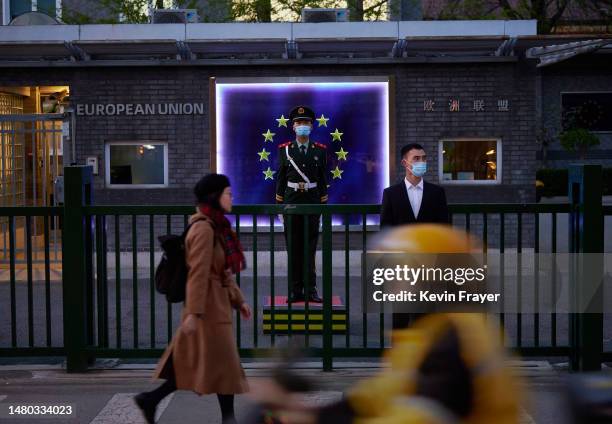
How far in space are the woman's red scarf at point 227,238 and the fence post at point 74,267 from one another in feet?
7.41

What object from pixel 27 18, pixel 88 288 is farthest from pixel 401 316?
pixel 27 18

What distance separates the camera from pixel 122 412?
7332 mm

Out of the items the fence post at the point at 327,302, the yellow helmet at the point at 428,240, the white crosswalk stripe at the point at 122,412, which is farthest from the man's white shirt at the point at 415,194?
the yellow helmet at the point at 428,240

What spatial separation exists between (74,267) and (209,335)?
2411 millimetres

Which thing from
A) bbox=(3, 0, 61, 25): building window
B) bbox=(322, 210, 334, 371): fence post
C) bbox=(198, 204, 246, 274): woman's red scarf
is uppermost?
bbox=(3, 0, 61, 25): building window

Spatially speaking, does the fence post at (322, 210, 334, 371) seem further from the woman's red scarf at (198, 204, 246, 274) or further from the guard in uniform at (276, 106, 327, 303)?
the guard in uniform at (276, 106, 327, 303)

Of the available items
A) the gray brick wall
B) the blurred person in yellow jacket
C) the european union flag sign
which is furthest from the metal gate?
the blurred person in yellow jacket

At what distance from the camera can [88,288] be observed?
28.6 feet

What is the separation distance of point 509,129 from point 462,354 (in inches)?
513

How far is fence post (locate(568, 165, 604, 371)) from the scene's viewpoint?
8.33 metres

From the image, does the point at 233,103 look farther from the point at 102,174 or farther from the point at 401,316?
the point at 401,316

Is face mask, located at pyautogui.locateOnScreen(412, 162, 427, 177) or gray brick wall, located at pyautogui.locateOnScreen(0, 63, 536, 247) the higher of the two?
gray brick wall, located at pyautogui.locateOnScreen(0, 63, 536, 247)

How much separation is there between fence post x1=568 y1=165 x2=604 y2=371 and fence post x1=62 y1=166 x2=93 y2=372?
3951 mm

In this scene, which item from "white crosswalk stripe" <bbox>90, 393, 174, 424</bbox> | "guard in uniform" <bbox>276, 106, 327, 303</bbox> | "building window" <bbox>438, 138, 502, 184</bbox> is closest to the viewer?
"white crosswalk stripe" <bbox>90, 393, 174, 424</bbox>
